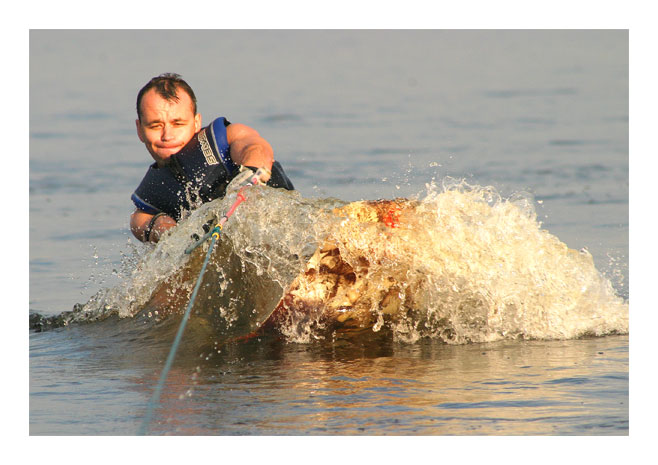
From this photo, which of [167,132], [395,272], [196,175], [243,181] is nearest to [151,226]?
[196,175]

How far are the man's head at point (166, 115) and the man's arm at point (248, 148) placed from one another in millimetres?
260

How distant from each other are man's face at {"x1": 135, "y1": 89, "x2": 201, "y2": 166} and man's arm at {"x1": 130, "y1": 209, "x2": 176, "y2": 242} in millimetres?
331

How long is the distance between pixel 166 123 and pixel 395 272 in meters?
1.66

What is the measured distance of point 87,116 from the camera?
13.2m

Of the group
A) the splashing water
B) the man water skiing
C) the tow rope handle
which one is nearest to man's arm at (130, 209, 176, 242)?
the man water skiing

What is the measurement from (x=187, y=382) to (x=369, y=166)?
18.8 ft

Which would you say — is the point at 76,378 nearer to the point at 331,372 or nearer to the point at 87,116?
the point at 331,372

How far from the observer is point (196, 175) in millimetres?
5789

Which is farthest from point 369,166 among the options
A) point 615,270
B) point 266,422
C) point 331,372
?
point 266,422

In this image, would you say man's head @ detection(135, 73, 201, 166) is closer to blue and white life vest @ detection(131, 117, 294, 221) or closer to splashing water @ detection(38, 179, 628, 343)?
blue and white life vest @ detection(131, 117, 294, 221)

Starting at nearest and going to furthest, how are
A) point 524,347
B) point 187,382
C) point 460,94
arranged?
point 187,382, point 524,347, point 460,94

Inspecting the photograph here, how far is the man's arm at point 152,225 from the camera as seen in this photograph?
19.0ft

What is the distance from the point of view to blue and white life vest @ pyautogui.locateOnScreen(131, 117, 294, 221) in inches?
228

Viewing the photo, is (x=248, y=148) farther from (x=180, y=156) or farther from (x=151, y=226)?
(x=151, y=226)
